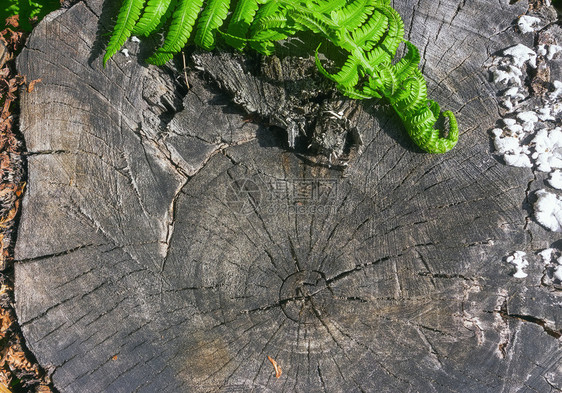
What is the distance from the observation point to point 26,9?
344 centimetres

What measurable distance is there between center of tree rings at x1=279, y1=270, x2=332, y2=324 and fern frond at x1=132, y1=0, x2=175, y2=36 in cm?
176

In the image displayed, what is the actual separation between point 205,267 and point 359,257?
38.4 inches

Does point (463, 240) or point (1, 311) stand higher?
point (463, 240)

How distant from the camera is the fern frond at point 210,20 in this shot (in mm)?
2418

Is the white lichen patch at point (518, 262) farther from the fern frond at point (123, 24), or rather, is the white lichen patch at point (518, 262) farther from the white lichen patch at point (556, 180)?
the fern frond at point (123, 24)

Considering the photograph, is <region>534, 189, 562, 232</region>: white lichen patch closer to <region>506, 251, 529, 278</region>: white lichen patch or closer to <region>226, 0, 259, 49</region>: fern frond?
<region>506, 251, 529, 278</region>: white lichen patch

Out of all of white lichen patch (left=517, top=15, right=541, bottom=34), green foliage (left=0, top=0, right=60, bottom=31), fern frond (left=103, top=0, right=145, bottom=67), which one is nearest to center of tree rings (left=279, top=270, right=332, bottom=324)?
fern frond (left=103, top=0, right=145, bottom=67)

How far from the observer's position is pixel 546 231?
256 cm

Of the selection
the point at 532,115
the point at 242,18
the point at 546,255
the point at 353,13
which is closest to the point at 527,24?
the point at 532,115

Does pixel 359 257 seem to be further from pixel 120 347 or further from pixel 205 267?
pixel 120 347

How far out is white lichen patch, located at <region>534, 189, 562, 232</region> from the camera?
2.53 meters

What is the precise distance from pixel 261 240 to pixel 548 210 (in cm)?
180

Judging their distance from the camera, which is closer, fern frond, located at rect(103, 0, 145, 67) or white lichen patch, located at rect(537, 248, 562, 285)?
fern frond, located at rect(103, 0, 145, 67)

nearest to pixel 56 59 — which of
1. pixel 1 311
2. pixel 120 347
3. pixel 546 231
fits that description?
pixel 1 311
